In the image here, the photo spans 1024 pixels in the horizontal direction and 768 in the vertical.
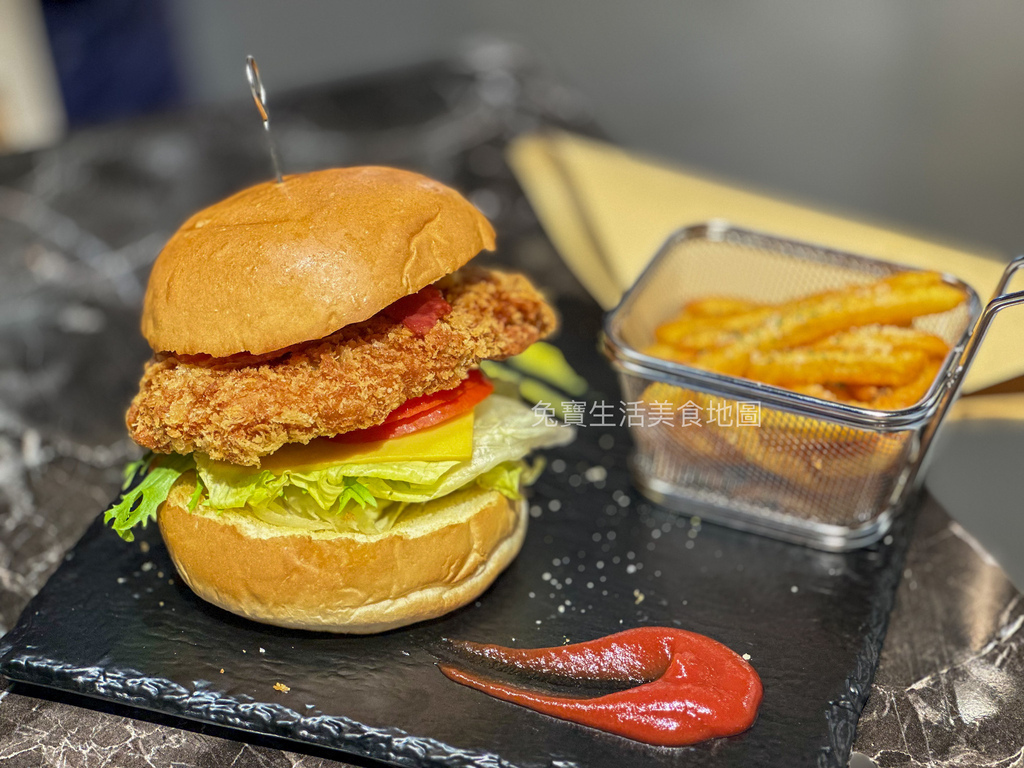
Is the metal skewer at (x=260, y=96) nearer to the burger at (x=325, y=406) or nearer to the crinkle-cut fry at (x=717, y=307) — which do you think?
the burger at (x=325, y=406)

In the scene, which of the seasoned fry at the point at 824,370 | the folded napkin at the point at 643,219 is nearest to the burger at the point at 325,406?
the seasoned fry at the point at 824,370

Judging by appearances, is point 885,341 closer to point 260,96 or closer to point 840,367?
point 840,367

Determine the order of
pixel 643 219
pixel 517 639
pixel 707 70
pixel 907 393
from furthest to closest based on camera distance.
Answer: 1. pixel 707 70
2. pixel 643 219
3. pixel 907 393
4. pixel 517 639

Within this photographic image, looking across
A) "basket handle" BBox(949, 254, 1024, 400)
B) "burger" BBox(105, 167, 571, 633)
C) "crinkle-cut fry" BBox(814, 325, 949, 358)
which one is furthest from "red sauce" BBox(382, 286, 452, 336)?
"basket handle" BBox(949, 254, 1024, 400)

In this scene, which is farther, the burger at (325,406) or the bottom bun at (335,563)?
the bottom bun at (335,563)

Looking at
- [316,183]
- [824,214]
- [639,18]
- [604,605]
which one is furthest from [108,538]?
[639,18]

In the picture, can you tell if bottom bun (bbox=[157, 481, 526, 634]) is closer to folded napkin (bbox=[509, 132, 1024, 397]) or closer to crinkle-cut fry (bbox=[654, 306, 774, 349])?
crinkle-cut fry (bbox=[654, 306, 774, 349])

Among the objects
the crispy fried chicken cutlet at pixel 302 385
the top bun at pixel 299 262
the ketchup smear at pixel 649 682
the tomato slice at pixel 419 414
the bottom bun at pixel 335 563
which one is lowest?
the ketchup smear at pixel 649 682

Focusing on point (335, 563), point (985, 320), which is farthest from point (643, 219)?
point (335, 563)
